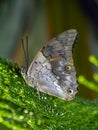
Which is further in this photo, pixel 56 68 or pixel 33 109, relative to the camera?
pixel 56 68

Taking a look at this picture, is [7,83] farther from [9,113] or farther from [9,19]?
[9,19]

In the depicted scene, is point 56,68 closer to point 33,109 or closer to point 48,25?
point 33,109

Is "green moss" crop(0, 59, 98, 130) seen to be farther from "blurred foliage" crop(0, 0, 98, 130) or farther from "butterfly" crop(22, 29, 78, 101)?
"blurred foliage" crop(0, 0, 98, 130)

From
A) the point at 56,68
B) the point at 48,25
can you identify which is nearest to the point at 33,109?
the point at 56,68

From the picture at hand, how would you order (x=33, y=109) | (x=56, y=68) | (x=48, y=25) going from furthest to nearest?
1. (x=48, y=25)
2. (x=56, y=68)
3. (x=33, y=109)

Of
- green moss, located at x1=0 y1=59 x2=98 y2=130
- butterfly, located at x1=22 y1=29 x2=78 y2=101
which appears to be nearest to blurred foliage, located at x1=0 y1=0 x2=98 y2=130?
butterfly, located at x1=22 y1=29 x2=78 y2=101

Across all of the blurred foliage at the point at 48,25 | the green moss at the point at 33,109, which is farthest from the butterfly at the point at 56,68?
the blurred foliage at the point at 48,25
